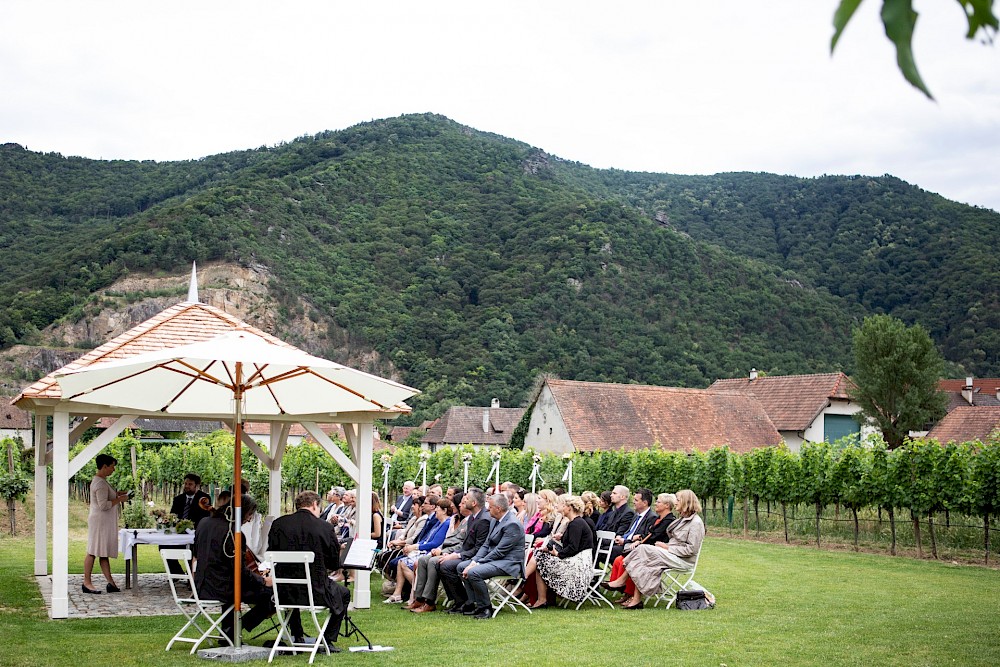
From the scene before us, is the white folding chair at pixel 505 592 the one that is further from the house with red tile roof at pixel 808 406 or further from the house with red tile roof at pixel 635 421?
the house with red tile roof at pixel 808 406

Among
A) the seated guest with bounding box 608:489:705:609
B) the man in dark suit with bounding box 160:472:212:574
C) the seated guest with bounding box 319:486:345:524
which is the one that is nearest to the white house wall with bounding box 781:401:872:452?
the seated guest with bounding box 319:486:345:524

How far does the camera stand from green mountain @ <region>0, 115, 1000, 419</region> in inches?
2424

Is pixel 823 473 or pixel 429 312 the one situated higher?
pixel 429 312

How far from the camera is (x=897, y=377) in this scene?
5184 cm

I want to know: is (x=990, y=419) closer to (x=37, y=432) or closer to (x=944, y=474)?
(x=944, y=474)

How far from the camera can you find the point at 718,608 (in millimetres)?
10234

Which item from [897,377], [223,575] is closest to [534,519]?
[223,575]

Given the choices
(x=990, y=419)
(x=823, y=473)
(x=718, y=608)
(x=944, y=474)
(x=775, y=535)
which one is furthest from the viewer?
(x=990, y=419)

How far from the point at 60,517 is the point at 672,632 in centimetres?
597

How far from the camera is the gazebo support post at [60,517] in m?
9.47

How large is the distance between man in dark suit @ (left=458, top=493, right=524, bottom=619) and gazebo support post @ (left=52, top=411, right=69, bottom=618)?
3807 millimetres

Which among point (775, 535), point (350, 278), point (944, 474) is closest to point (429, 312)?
point (350, 278)

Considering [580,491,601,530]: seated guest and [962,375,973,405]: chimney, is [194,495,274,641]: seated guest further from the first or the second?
[962,375,973,405]: chimney

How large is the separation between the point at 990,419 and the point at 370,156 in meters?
57.4
